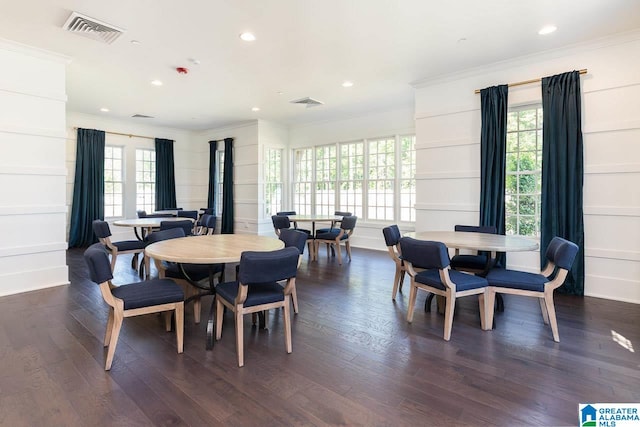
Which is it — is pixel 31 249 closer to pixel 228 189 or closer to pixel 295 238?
pixel 295 238

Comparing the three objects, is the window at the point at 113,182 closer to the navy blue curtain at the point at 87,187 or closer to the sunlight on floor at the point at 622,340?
the navy blue curtain at the point at 87,187

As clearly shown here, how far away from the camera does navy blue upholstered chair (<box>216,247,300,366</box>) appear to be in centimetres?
222

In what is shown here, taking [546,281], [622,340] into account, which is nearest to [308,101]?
[546,281]

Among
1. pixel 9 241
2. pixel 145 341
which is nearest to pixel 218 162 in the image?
pixel 9 241

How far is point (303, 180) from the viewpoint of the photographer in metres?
8.60

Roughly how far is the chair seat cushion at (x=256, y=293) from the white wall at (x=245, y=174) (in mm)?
5544

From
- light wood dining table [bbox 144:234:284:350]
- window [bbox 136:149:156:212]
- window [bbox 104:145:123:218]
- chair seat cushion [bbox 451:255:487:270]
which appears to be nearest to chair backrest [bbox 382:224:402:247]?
chair seat cushion [bbox 451:255:487:270]

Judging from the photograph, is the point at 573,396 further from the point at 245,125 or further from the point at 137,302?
the point at 245,125

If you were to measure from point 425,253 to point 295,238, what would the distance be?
1.26 meters

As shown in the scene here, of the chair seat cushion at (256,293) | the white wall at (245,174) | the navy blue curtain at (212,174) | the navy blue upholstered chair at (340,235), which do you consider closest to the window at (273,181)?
the white wall at (245,174)

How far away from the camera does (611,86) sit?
3.81 meters

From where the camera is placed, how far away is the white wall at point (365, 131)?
6.79 metres

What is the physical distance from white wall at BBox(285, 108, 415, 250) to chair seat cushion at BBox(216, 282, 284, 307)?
184 inches

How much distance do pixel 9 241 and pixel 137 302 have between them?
298cm
